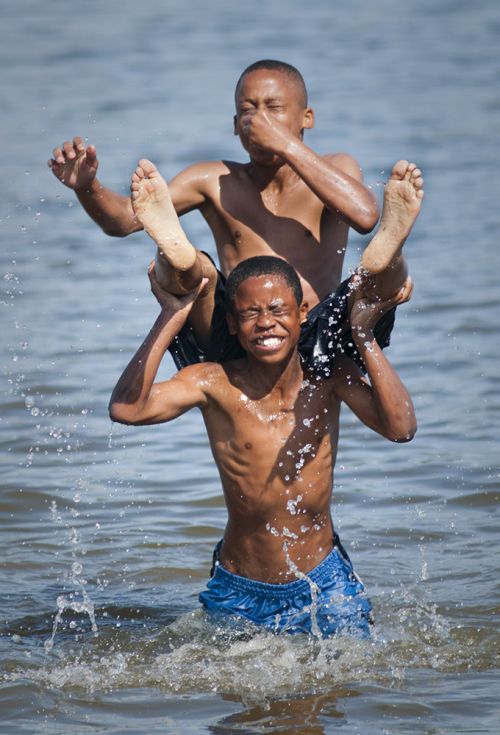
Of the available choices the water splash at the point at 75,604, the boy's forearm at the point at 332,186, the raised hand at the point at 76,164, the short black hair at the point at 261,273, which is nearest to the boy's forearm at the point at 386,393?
the short black hair at the point at 261,273

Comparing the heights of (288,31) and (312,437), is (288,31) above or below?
above

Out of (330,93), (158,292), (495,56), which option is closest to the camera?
(158,292)

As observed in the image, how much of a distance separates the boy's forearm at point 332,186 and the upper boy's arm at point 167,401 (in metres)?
0.77

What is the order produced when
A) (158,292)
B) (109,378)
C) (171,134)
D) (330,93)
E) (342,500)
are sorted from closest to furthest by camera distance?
(158,292) < (342,500) < (109,378) < (171,134) < (330,93)

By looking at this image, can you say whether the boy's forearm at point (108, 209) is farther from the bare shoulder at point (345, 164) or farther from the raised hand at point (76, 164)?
the bare shoulder at point (345, 164)

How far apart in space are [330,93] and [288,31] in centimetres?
411

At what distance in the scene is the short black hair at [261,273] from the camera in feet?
17.6

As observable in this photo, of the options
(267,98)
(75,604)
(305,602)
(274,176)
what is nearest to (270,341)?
(274,176)

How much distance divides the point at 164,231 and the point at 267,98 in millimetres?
728

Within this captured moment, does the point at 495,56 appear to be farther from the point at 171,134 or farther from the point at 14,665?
the point at 14,665

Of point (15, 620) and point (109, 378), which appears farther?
point (109, 378)

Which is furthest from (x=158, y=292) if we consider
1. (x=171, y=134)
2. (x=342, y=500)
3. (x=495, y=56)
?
(x=495, y=56)

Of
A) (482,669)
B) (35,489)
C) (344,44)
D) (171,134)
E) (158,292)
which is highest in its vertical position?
(344,44)

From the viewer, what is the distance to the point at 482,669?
216 inches
